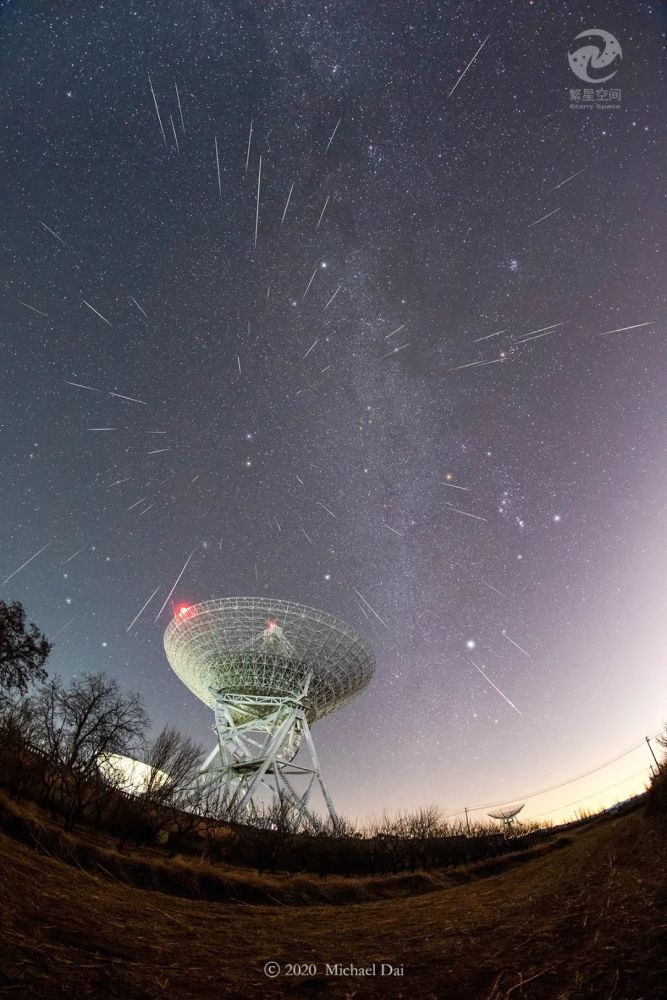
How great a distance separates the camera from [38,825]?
1344 cm

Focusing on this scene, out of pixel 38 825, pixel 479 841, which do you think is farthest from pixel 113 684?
pixel 479 841

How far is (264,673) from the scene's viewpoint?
31344mm

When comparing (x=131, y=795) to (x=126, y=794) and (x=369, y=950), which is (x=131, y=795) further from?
(x=369, y=950)

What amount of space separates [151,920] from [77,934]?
249 centimetres

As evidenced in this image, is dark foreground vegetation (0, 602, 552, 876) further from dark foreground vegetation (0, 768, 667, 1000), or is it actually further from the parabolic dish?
dark foreground vegetation (0, 768, 667, 1000)

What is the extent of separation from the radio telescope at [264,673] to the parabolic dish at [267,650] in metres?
0.07

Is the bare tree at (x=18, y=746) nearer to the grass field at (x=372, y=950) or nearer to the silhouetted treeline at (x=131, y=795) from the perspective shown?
the silhouetted treeline at (x=131, y=795)

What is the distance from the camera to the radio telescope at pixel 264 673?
30234 millimetres

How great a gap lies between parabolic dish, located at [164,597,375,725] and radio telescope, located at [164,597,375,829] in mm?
68

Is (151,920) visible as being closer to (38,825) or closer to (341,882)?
(38,825)

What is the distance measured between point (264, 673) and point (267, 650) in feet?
6.32

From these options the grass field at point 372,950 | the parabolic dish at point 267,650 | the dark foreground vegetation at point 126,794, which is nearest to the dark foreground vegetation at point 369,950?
the grass field at point 372,950

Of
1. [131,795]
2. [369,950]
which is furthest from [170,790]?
[369,950]

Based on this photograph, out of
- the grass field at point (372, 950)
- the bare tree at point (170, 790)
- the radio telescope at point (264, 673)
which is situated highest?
the radio telescope at point (264, 673)
